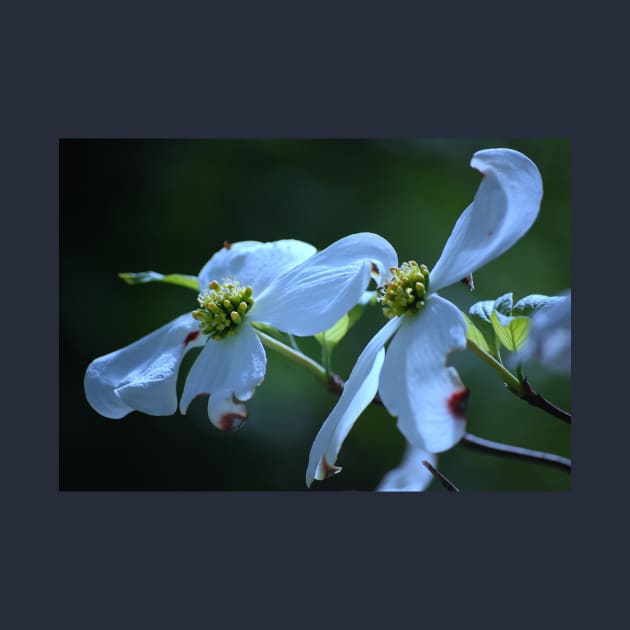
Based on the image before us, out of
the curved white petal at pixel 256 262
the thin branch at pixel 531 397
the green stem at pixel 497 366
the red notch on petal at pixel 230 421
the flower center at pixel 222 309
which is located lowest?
the red notch on petal at pixel 230 421

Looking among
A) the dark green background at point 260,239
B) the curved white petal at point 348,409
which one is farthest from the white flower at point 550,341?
the dark green background at point 260,239

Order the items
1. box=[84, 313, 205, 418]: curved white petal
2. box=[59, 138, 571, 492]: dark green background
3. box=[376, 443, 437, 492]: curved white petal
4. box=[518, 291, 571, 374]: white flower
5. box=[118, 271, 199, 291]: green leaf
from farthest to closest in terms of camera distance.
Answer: box=[59, 138, 571, 492]: dark green background < box=[376, 443, 437, 492]: curved white petal < box=[118, 271, 199, 291]: green leaf < box=[84, 313, 205, 418]: curved white petal < box=[518, 291, 571, 374]: white flower

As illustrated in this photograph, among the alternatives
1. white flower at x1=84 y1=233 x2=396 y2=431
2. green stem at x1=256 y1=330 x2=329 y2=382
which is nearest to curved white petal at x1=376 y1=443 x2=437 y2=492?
green stem at x1=256 y1=330 x2=329 y2=382

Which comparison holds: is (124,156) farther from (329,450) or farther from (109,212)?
(329,450)

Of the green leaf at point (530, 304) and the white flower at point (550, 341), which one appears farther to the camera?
the green leaf at point (530, 304)

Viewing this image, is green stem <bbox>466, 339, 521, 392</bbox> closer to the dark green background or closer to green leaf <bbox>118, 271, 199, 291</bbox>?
green leaf <bbox>118, 271, 199, 291</bbox>

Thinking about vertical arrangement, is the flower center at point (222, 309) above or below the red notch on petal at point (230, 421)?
above

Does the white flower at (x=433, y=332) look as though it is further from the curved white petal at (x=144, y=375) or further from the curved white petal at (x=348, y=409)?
the curved white petal at (x=144, y=375)

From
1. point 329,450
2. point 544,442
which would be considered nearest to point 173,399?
point 329,450
